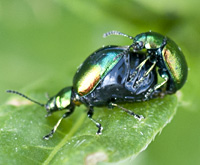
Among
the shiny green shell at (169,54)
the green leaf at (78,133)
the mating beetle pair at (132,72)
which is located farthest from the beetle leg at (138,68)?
the green leaf at (78,133)

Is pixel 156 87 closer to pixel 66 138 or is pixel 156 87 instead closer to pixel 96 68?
pixel 96 68

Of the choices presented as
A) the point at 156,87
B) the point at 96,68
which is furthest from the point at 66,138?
the point at 156,87

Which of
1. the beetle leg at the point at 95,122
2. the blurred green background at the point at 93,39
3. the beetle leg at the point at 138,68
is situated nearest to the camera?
the beetle leg at the point at 95,122

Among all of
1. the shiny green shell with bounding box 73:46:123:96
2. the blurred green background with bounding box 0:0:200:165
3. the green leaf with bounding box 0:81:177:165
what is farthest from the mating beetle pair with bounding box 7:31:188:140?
the blurred green background with bounding box 0:0:200:165

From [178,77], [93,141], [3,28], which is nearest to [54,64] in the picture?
[3,28]

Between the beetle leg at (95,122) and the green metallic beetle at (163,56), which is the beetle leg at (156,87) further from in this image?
the beetle leg at (95,122)

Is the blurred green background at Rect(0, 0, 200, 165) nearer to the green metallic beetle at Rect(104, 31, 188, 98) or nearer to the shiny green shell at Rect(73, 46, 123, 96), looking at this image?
the green metallic beetle at Rect(104, 31, 188, 98)
